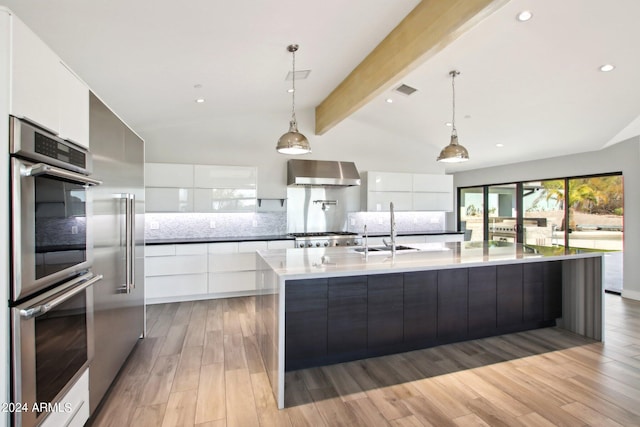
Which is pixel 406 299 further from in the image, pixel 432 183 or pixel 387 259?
pixel 432 183

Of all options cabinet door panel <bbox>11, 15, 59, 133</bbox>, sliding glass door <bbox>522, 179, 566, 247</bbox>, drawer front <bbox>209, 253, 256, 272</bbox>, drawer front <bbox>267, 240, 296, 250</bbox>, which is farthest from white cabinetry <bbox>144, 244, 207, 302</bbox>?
sliding glass door <bbox>522, 179, 566, 247</bbox>

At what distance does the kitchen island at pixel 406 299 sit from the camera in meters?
2.55

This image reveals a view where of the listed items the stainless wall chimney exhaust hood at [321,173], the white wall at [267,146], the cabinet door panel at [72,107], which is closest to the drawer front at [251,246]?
the white wall at [267,146]

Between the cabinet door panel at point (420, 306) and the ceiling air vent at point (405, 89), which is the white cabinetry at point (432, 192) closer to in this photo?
the ceiling air vent at point (405, 89)

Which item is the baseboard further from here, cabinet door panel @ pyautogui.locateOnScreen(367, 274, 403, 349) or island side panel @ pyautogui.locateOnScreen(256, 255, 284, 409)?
island side panel @ pyautogui.locateOnScreen(256, 255, 284, 409)

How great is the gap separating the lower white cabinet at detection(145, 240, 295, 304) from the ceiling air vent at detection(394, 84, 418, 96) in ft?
9.45

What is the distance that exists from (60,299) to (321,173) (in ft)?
14.5

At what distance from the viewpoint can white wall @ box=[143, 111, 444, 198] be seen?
5203mm

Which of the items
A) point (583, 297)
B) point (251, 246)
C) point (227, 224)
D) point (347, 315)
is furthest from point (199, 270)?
point (583, 297)

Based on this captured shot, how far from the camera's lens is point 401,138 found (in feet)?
21.6

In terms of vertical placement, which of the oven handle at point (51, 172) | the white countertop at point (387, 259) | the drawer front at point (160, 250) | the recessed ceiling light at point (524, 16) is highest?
the recessed ceiling light at point (524, 16)

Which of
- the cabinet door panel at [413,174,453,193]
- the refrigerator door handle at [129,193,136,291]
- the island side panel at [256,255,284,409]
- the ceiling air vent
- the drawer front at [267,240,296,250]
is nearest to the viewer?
the island side panel at [256,255,284,409]

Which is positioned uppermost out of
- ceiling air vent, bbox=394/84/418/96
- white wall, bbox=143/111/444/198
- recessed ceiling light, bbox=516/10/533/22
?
ceiling air vent, bbox=394/84/418/96

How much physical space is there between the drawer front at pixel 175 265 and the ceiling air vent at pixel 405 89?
3685mm
